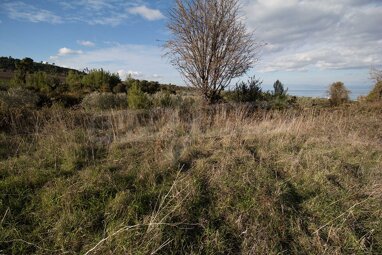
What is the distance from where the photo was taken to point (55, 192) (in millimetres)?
3568

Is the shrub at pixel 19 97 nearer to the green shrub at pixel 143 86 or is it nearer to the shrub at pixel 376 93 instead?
the green shrub at pixel 143 86

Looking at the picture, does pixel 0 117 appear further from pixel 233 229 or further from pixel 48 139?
pixel 233 229

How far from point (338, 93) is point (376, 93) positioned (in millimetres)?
7231

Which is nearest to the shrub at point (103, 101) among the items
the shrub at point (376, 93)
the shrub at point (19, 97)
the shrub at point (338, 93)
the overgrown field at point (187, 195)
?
the shrub at point (19, 97)

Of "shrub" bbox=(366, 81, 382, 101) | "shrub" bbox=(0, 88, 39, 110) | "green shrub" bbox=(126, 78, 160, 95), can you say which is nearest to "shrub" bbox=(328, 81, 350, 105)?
"shrub" bbox=(366, 81, 382, 101)

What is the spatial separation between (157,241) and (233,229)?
0.96m

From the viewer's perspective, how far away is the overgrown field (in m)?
2.91

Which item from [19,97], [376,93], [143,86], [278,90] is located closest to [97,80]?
[143,86]

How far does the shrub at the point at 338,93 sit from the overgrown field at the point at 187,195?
767 inches

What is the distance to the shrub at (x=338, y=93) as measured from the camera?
23625 mm

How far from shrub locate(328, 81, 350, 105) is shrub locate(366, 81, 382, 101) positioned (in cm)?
537

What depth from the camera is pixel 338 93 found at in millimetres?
24266

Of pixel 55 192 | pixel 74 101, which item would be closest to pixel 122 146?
pixel 55 192

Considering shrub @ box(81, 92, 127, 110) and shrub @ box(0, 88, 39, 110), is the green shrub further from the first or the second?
shrub @ box(0, 88, 39, 110)
